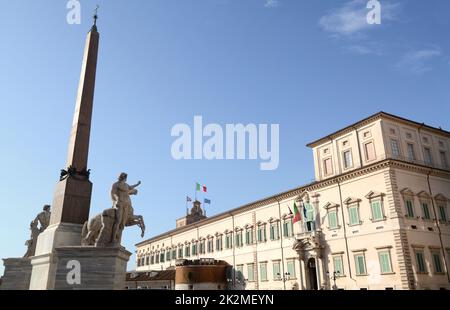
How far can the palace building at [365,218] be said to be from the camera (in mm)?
25844

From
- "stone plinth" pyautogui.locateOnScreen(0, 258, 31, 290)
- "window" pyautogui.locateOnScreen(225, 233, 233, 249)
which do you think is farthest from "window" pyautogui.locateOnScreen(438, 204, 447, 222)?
"stone plinth" pyautogui.locateOnScreen(0, 258, 31, 290)

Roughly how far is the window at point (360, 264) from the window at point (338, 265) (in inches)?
60.8

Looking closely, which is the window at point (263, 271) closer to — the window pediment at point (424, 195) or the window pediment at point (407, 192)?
the window pediment at point (407, 192)

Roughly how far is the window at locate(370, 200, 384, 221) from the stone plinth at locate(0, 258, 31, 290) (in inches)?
915

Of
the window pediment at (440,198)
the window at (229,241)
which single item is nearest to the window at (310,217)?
the window pediment at (440,198)

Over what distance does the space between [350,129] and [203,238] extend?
2659cm

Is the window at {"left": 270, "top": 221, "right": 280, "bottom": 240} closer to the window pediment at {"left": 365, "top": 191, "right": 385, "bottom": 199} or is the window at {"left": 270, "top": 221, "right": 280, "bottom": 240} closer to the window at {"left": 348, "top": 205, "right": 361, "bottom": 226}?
the window at {"left": 348, "top": 205, "right": 361, "bottom": 226}

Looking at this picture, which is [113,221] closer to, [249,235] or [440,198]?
[440,198]

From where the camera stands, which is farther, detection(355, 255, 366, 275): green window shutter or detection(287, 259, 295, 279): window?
detection(287, 259, 295, 279): window

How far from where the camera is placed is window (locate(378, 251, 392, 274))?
83.7 ft

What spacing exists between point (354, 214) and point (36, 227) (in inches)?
907

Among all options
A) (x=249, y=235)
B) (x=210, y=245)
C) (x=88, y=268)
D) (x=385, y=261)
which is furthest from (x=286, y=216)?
(x=88, y=268)

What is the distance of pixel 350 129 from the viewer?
3247 cm

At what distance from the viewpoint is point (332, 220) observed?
31.1 meters
